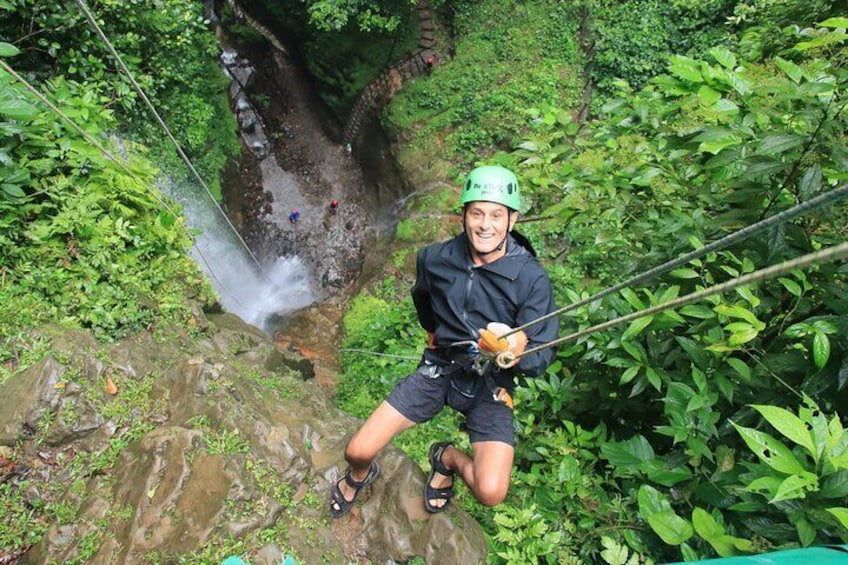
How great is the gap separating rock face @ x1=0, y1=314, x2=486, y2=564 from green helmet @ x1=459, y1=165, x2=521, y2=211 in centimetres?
233

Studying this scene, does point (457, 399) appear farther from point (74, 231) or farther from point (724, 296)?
point (74, 231)

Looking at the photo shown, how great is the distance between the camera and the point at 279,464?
Answer: 3803 mm

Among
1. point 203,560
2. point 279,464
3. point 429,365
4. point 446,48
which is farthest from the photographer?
point 446,48

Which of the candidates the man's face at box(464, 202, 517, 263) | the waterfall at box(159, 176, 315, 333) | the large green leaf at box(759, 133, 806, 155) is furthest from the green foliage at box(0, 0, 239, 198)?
the large green leaf at box(759, 133, 806, 155)

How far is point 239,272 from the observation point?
383 inches

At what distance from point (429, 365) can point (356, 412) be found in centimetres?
317

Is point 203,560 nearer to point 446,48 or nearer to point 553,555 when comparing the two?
point 553,555

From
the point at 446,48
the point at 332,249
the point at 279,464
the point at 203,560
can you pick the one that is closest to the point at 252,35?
the point at 446,48

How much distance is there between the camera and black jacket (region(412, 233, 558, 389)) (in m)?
3.04

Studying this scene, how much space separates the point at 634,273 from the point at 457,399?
4.81 feet

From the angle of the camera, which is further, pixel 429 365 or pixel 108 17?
pixel 108 17

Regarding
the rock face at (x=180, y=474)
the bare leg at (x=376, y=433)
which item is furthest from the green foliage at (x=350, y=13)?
the bare leg at (x=376, y=433)

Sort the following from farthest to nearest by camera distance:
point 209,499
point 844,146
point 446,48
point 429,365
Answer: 1. point 446,48
2. point 429,365
3. point 209,499
4. point 844,146

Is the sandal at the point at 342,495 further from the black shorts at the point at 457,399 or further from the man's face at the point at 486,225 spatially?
the man's face at the point at 486,225
